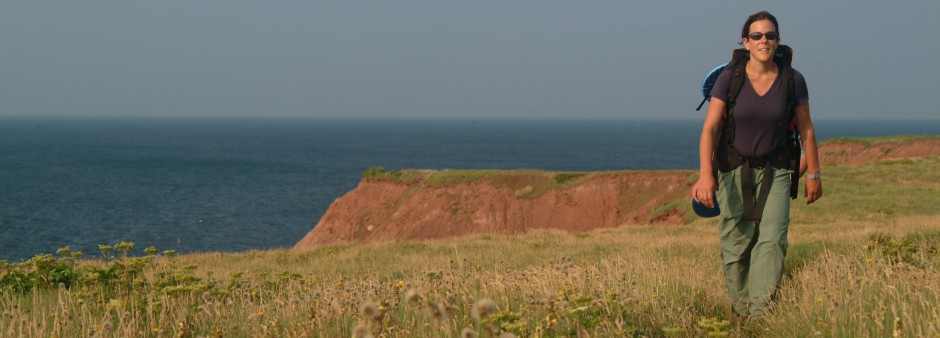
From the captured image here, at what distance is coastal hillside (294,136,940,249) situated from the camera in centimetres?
3909

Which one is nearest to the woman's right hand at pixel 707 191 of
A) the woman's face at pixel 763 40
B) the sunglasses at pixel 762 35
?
the woman's face at pixel 763 40

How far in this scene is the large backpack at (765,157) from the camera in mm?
6316

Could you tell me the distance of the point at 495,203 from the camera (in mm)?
43938

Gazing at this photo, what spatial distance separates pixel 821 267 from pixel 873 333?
130 inches

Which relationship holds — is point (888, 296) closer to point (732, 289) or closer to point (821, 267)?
point (732, 289)

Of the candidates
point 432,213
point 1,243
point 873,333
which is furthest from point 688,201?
point 1,243

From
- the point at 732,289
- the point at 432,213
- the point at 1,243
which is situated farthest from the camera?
the point at 1,243

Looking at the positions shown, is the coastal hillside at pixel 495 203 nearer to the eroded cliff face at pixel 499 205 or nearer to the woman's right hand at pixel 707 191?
the eroded cliff face at pixel 499 205

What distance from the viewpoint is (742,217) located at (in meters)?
6.58

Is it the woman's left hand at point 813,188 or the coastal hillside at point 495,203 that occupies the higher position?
the woman's left hand at point 813,188

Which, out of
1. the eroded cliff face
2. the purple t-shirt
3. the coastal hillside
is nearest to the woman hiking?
the purple t-shirt

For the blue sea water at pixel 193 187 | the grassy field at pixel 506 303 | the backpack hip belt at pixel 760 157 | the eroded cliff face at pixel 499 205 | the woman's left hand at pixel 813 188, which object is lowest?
the blue sea water at pixel 193 187

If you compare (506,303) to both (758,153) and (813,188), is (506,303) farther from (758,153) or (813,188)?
(813,188)

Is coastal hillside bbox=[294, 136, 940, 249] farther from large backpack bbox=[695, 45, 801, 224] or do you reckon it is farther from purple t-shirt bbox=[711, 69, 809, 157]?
purple t-shirt bbox=[711, 69, 809, 157]
